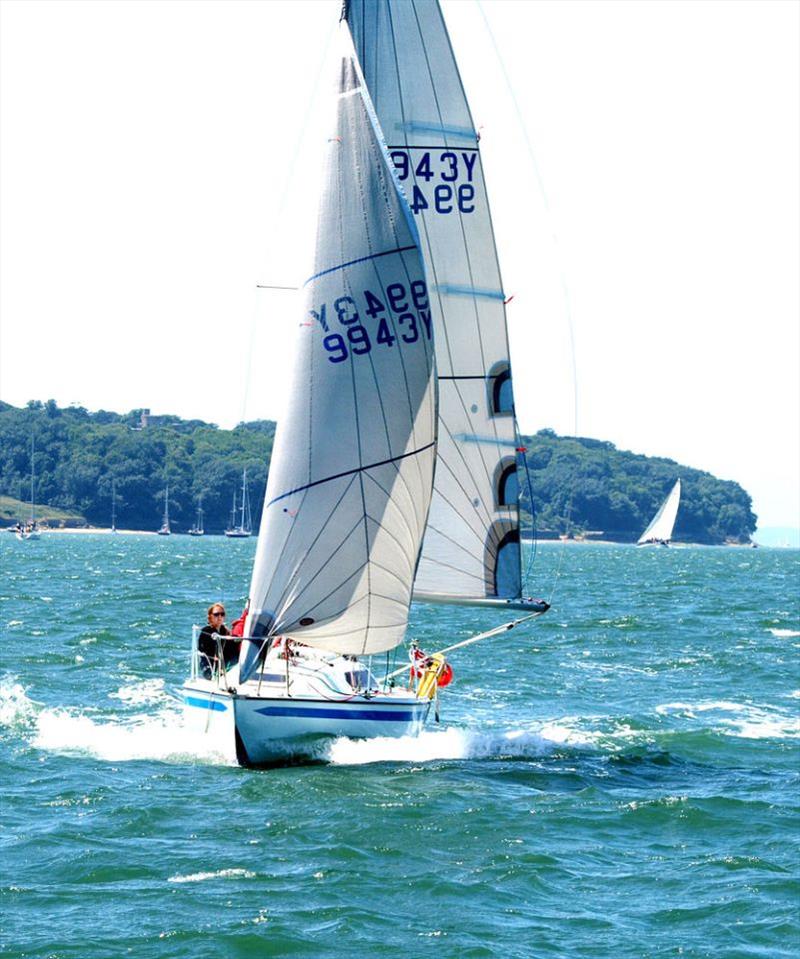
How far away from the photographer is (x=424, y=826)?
17.9 metres

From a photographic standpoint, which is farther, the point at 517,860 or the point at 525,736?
the point at 525,736

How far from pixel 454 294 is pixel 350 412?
12.5ft

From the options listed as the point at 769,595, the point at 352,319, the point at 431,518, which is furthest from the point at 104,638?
the point at 769,595

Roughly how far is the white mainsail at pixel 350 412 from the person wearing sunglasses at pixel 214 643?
81cm

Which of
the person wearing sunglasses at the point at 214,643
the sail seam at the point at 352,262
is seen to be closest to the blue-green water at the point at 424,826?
the person wearing sunglasses at the point at 214,643

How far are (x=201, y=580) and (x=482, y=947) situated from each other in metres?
58.2

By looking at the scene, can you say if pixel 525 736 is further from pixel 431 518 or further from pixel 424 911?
pixel 424 911

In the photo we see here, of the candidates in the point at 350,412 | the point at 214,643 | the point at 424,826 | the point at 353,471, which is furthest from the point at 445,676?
the point at 424,826

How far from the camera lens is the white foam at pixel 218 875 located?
15.4m

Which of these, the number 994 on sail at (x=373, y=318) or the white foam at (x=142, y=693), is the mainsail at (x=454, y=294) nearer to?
the number 994 on sail at (x=373, y=318)

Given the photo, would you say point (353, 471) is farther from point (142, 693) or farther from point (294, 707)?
point (142, 693)

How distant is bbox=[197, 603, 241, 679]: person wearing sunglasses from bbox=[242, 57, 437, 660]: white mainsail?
814mm

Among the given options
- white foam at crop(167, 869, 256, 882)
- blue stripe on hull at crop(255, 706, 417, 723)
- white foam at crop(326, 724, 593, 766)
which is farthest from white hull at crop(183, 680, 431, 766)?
white foam at crop(167, 869, 256, 882)

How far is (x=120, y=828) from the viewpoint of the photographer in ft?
57.0
